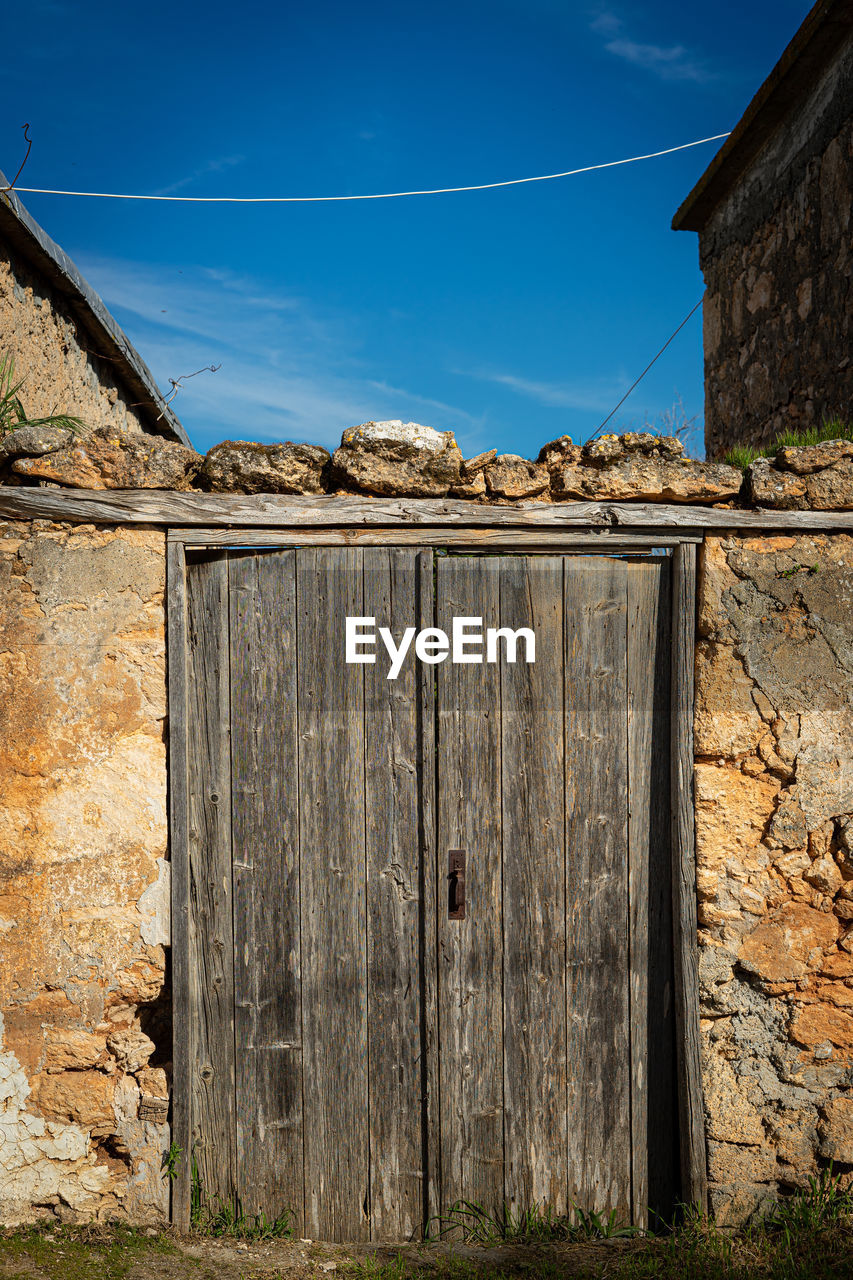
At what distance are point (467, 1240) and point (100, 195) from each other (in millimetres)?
Answer: 5237

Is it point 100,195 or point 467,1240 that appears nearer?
point 467,1240

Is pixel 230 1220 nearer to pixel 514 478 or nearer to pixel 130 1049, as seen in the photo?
pixel 130 1049

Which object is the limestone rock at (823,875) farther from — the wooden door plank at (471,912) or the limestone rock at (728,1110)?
the wooden door plank at (471,912)

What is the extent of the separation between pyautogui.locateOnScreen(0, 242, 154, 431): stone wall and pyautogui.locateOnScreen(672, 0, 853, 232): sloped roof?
138 inches

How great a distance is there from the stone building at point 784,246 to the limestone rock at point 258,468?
2.45 meters

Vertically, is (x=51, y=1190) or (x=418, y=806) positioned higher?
(x=418, y=806)

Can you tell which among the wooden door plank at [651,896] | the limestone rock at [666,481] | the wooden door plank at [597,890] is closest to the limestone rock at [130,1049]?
the wooden door plank at [597,890]

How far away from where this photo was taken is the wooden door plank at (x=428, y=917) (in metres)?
2.54

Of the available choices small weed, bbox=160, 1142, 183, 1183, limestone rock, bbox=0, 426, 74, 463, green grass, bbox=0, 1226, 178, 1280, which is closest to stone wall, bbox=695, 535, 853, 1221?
small weed, bbox=160, 1142, 183, 1183

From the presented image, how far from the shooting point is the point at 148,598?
244cm

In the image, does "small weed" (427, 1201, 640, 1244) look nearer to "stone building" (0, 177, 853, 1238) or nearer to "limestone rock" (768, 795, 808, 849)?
"stone building" (0, 177, 853, 1238)

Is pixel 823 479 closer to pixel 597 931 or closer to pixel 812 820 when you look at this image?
pixel 812 820

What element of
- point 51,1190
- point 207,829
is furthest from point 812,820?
point 51,1190

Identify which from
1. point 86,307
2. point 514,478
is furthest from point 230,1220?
point 86,307
